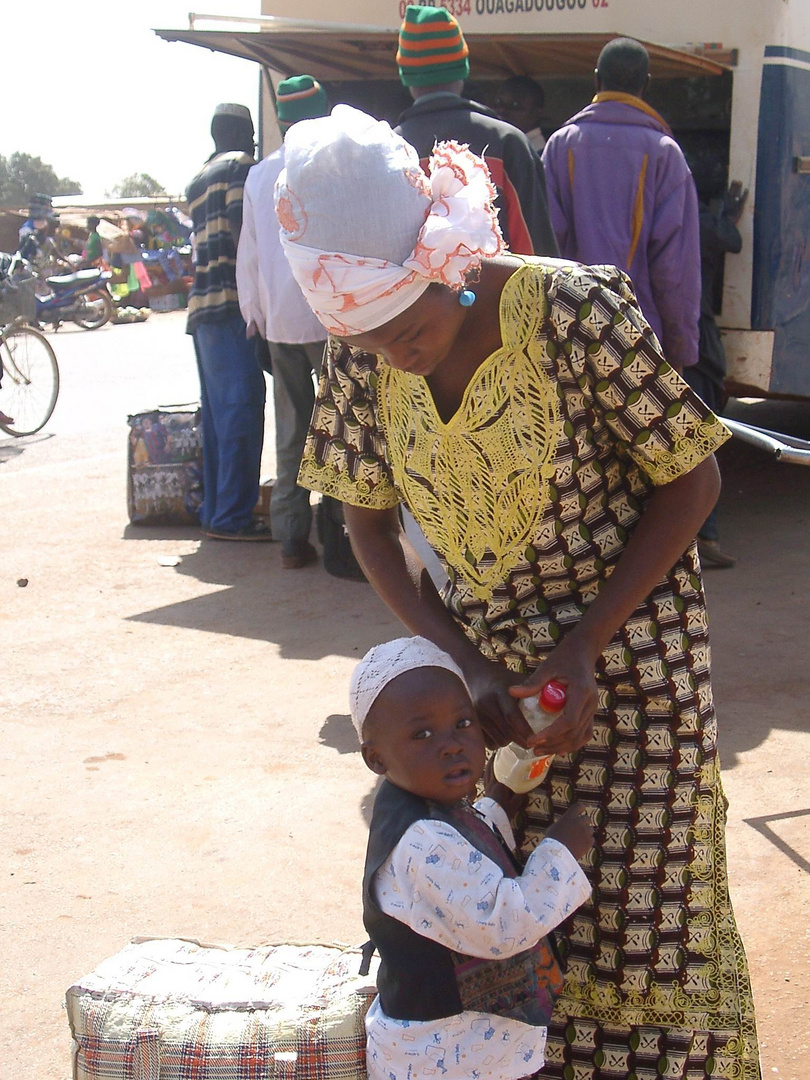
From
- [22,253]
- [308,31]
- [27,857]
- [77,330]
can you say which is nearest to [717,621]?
[27,857]

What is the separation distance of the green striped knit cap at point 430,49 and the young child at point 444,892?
10.9 feet

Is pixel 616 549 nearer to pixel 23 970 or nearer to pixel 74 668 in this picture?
pixel 23 970

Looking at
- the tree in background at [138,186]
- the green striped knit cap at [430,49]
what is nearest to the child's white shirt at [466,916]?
the green striped knit cap at [430,49]

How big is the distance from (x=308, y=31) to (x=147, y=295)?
19.5 meters

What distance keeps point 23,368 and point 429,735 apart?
10141 mm

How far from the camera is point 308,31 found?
5977 mm

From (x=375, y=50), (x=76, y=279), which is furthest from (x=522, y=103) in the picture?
(x=76, y=279)

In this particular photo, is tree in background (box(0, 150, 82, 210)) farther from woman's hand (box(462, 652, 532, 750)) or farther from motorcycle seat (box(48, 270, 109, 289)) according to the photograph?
woman's hand (box(462, 652, 532, 750))

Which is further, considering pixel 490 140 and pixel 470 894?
pixel 490 140

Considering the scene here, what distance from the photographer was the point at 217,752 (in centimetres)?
418

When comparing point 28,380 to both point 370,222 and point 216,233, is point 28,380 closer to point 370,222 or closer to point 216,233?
point 216,233

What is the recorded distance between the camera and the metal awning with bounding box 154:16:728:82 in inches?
225

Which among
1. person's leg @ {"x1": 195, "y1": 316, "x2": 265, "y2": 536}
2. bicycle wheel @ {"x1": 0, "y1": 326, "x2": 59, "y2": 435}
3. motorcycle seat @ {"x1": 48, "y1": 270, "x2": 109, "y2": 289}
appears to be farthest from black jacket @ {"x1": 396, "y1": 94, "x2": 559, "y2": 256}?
motorcycle seat @ {"x1": 48, "y1": 270, "x2": 109, "y2": 289}

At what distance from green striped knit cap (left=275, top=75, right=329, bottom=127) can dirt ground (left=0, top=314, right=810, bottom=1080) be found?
2199 mm
